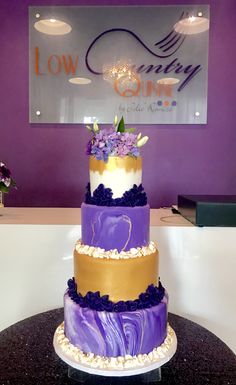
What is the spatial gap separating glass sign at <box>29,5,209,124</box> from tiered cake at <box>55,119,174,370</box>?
5.64 feet

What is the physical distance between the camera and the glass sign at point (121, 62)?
2506 mm

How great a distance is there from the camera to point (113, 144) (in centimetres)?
88

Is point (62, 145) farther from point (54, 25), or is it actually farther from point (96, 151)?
point (96, 151)

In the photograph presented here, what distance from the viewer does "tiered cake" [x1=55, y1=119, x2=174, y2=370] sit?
87 cm

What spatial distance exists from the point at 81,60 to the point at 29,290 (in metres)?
1.74

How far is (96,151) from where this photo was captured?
89 centimetres

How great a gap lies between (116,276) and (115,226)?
126mm

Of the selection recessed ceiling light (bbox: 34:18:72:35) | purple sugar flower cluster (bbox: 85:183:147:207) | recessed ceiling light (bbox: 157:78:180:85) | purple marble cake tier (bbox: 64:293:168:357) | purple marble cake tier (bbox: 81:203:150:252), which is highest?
recessed ceiling light (bbox: 34:18:72:35)

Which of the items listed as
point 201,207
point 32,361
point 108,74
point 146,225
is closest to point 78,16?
point 108,74

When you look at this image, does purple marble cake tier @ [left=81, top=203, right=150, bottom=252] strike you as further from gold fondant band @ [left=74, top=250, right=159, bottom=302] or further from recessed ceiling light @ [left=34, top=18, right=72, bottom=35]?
recessed ceiling light @ [left=34, top=18, right=72, bottom=35]

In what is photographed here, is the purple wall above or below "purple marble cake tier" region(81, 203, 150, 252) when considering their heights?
above

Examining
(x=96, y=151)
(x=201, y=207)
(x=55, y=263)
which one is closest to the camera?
(x=96, y=151)

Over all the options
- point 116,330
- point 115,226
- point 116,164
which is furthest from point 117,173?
point 116,330

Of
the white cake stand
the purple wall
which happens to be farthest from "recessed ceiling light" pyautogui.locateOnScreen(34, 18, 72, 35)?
the white cake stand
